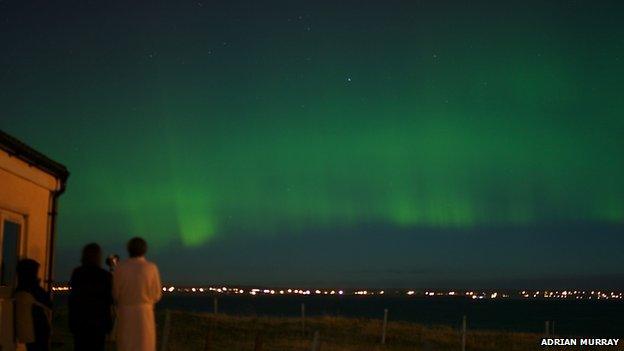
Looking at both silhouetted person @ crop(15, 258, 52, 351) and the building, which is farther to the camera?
the building

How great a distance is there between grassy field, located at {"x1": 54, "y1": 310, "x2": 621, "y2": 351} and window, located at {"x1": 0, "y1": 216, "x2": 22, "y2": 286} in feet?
21.3

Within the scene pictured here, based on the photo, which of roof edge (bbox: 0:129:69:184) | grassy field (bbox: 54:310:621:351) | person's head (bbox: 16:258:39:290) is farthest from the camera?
grassy field (bbox: 54:310:621:351)

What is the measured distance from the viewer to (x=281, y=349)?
21.4 m

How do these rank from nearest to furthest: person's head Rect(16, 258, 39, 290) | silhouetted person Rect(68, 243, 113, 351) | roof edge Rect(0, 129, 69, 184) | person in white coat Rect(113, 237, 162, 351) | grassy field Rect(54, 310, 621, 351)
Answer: person in white coat Rect(113, 237, 162, 351) < silhouetted person Rect(68, 243, 113, 351) < person's head Rect(16, 258, 39, 290) < roof edge Rect(0, 129, 69, 184) < grassy field Rect(54, 310, 621, 351)

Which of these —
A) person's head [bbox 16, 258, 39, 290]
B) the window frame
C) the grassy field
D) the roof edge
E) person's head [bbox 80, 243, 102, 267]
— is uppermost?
the roof edge

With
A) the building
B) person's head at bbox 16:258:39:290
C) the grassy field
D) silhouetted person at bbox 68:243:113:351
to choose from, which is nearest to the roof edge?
the building

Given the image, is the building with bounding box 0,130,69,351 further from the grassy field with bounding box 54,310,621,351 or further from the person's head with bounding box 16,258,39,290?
the grassy field with bounding box 54,310,621,351

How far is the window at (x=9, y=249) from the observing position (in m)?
11.5

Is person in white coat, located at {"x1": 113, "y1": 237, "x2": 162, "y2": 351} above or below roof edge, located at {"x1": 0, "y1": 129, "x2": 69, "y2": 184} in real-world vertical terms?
below

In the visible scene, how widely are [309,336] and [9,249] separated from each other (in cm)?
1707

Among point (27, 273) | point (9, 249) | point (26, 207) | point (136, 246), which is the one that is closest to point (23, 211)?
point (26, 207)

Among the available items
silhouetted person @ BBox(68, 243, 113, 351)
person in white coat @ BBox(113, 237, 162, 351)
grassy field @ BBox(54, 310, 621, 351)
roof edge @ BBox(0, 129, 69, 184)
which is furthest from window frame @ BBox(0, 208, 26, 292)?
grassy field @ BBox(54, 310, 621, 351)

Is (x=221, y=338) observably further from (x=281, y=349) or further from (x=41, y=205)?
(x=41, y=205)

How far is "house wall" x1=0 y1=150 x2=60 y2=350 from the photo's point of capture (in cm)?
1120
